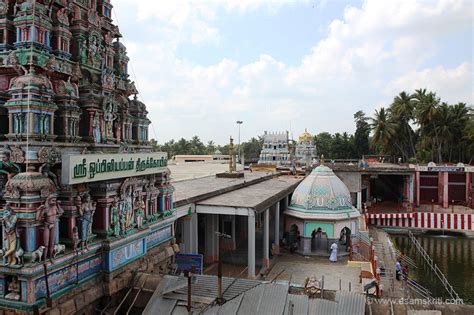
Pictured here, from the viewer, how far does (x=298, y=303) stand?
31.1 ft

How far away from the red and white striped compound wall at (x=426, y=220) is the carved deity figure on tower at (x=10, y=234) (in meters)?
30.2

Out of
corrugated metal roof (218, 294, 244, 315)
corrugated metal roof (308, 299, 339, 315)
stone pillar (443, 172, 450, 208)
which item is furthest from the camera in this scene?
stone pillar (443, 172, 450, 208)

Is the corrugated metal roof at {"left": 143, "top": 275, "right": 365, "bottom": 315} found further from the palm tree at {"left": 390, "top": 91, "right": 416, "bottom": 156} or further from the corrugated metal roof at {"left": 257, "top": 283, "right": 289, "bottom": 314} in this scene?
the palm tree at {"left": 390, "top": 91, "right": 416, "bottom": 156}

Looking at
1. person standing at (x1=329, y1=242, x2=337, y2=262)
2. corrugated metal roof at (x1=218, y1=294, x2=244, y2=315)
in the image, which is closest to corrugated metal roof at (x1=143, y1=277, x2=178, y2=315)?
corrugated metal roof at (x1=218, y1=294, x2=244, y2=315)

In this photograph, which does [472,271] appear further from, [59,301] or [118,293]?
[59,301]

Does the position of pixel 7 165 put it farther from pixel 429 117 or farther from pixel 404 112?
pixel 404 112

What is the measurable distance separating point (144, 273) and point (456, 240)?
93.5ft

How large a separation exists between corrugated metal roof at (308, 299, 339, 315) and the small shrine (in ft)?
41.2

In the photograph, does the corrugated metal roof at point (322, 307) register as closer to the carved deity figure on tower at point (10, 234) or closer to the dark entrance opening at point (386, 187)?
the carved deity figure on tower at point (10, 234)

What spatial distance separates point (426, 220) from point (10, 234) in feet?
108

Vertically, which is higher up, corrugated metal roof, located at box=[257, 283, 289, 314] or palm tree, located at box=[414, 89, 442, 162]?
palm tree, located at box=[414, 89, 442, 162]

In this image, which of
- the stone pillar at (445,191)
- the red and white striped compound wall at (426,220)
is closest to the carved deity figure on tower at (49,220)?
the red and white striped compound wall at (426,220)

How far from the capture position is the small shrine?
21906 millimetres

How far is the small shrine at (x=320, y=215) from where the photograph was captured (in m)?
21.9
